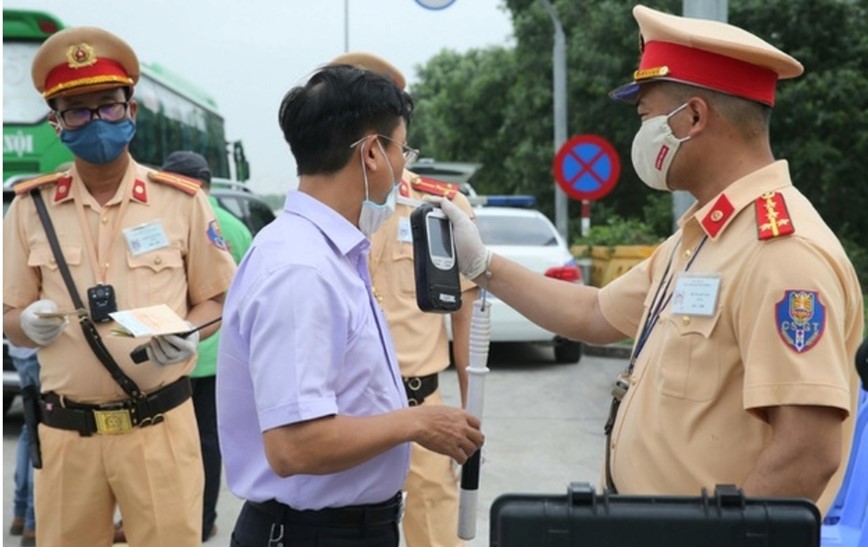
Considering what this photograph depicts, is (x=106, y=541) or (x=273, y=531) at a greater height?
(x=273, y=531)

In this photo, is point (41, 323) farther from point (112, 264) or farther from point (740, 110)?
point (740, 110)

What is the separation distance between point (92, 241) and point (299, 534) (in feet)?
4.93

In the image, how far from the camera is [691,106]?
2604 mm

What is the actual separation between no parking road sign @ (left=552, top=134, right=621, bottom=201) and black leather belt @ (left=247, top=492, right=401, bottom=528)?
11445 mm

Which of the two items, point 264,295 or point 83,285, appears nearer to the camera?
point 264,295

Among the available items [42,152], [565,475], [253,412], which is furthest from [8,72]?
[253,412]

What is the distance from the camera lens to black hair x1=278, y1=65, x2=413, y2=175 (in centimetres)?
242

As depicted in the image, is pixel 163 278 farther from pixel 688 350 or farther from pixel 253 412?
pixel 688 350

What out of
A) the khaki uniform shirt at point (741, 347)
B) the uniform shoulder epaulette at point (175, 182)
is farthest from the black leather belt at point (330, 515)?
the uniform shoulder epaulette at point (175, 182)

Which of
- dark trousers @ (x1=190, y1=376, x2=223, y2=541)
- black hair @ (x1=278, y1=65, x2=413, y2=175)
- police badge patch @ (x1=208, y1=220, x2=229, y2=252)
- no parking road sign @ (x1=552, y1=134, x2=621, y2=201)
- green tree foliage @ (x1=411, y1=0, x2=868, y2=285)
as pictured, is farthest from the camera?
green tree foliage @ (x1=411, y1=0, x2=868, y2=285)

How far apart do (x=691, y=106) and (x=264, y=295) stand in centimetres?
111

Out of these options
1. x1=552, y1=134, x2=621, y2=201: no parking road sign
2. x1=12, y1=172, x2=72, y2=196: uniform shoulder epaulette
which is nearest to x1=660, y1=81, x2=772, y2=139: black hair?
x1=12, y1=172, x2=72, y2=196: uniform shoulder epaulette

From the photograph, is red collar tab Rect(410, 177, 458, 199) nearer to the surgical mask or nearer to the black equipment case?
the surgical mask

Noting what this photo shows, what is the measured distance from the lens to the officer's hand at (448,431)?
91.0 inches
